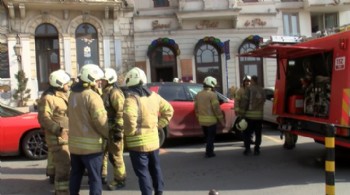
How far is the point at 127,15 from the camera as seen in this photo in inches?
915

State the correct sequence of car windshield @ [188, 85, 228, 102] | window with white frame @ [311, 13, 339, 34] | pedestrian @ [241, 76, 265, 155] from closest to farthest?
pedestrian @ [241, 76, 265, 155], car windshield @ [188, 85, 228, 102], window with white frame @ [311, 13, 339, 34]

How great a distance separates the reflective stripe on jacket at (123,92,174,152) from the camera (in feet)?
17.0

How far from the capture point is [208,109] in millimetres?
8820

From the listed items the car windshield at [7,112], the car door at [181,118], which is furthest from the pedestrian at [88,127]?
the car door at [181,118]

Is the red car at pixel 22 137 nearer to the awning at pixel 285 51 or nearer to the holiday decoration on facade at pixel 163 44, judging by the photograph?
the awning at pixel 285 51

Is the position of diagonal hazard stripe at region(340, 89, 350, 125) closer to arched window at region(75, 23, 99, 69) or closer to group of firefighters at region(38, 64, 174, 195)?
group of firefighters at region(38, 64, 174, 195)

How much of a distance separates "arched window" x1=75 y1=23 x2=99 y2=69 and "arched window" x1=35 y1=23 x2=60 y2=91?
1.10 metres

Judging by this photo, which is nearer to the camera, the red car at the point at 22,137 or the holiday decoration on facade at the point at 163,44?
the red car at the point at 22,137

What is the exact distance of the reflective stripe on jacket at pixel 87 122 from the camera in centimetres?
524

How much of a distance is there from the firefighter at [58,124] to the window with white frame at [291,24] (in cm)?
2156

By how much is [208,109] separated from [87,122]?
3.93 meters

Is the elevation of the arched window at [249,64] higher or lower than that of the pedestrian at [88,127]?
higher

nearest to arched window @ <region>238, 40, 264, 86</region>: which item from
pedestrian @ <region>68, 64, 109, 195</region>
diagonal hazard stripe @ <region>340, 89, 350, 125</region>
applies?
diagonal hazard stripe @ <region>340, 89, 350, 125</region>

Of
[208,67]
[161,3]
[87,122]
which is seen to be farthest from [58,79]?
[161,3]
